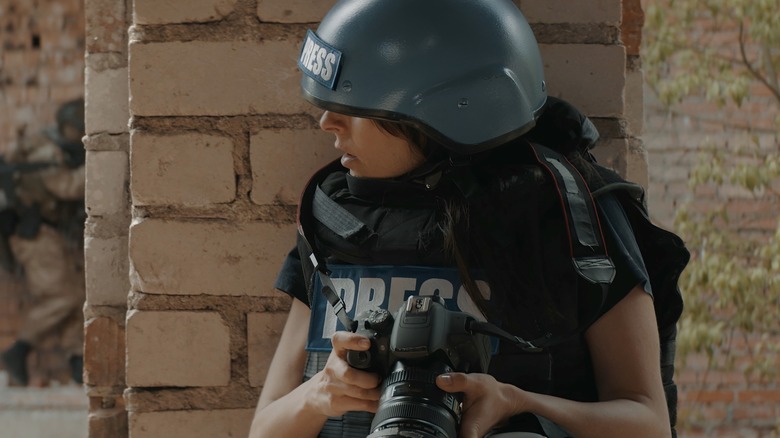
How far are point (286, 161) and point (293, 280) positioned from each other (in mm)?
281

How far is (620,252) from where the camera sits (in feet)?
4.53

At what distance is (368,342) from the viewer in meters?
1.24

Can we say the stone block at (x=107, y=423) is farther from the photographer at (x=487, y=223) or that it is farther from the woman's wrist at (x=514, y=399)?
the woman's wrist at (x=514, y=399)

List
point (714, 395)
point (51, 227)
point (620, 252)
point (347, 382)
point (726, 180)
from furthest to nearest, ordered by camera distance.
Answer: point (51, 227)
point (714, 395)
point (726, 180)
point (620, 252)
point (347, 382)

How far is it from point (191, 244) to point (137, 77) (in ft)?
0.95

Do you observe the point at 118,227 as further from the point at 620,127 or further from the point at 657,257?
the point at 657,257

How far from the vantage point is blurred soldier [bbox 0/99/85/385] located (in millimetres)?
7148

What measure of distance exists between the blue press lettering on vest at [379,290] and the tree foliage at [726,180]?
232cm

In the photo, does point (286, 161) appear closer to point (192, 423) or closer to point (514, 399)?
point (192, 423)

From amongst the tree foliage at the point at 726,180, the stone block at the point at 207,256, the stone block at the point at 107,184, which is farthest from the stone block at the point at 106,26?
the tree foliage at the point at 726,180

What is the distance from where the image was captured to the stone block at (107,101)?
2.25 m

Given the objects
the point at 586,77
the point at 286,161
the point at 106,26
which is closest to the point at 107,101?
the point at 106,26

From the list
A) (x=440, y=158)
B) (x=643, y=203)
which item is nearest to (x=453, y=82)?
(x=440, y=158)

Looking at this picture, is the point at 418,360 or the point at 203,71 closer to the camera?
the point at 418,360
